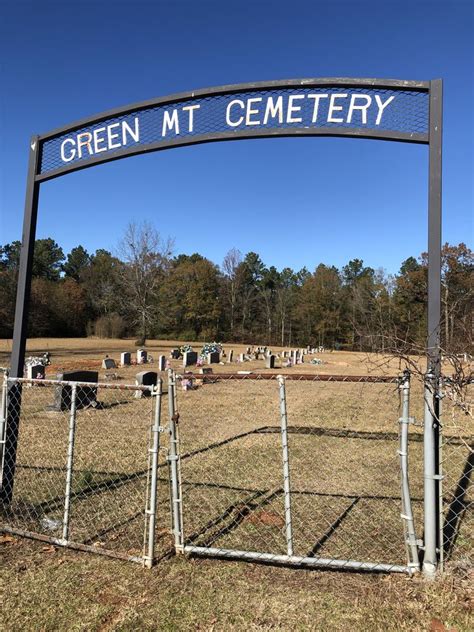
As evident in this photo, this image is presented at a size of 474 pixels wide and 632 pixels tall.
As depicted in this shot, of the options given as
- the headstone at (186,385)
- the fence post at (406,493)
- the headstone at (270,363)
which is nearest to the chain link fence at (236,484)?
the fence post at (406,493)

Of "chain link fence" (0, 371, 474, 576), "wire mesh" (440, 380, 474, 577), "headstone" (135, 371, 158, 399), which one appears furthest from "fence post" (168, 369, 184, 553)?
"headstone" (135, 371, 158, 399)

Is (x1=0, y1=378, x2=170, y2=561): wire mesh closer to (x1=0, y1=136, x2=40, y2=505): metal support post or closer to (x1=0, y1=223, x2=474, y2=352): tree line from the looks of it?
(x1=0, y1=136, x2=40, y2=505): metal support post

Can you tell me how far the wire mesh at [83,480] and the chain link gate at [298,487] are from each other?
0.51 metres

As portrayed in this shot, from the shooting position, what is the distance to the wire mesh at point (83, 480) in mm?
4270

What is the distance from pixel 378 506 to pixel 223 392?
10118mm

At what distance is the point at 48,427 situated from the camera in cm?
931

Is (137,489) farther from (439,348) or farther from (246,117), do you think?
(246,117)

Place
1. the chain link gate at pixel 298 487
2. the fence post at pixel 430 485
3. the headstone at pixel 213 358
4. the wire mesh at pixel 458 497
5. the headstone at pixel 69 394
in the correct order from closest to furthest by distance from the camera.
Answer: the fence post at pixel 430 485 < the wire mesh at pixel 458 497 < the chain link gate at pixel 298 487 < the headstone at pixel 69 394 < the headstone at pixel 213 358

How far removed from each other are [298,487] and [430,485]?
2.61m

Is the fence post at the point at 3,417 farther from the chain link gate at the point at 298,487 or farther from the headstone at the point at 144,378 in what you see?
the headstone at the point at 144,378

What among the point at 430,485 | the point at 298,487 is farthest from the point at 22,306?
the point at 430,485

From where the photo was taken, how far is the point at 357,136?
407 centimetres

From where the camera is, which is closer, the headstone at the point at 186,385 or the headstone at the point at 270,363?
the headstone at the point at 186,385

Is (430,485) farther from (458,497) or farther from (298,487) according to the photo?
(298,487)
